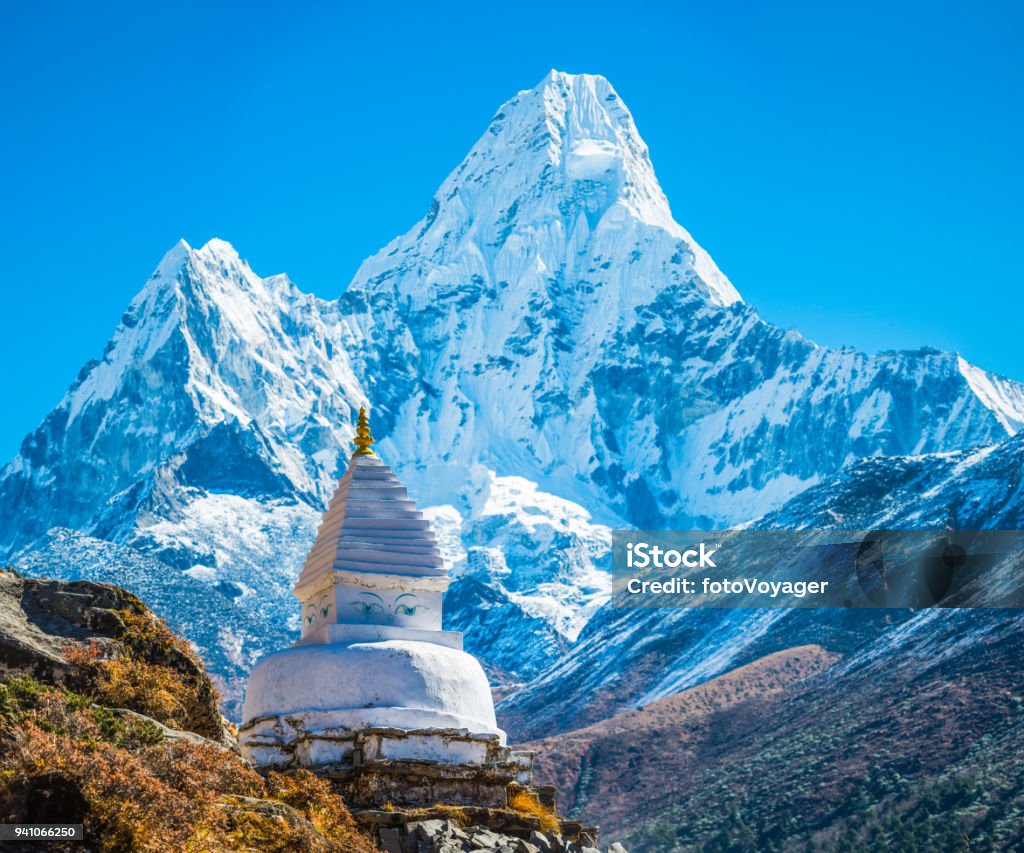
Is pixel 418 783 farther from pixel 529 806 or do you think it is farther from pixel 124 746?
pixel 124 746

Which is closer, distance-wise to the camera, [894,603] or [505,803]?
[505,803]

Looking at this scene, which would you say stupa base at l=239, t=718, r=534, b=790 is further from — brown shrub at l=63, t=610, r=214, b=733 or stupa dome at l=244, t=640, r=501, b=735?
brown shrub at l=63, t=610, r=214, b=733

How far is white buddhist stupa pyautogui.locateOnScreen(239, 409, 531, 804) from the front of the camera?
40.3 meters

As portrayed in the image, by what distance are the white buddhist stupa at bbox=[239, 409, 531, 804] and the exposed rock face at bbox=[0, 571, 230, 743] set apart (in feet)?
6.61

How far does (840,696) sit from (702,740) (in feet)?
49.5

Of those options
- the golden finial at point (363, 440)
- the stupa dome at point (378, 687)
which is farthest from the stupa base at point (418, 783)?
the golden finial at point (363, 440)

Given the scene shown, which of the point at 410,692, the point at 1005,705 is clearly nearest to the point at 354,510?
the point at 410,692

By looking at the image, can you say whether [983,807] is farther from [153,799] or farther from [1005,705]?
[153,799]

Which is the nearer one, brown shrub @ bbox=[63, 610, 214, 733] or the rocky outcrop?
brown shrub @ bbox=[63, 610, 214, 733]

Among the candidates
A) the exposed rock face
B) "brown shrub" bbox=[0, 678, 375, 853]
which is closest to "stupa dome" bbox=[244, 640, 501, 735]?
the exposed rock face

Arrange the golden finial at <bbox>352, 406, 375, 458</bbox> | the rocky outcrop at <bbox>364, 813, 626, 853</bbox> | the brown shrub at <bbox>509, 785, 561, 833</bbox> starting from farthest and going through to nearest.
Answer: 1. the golden finial at <bbox>352, 406, 375, 458</bbox>
2. the brown shrub at <bbox>509, 785, 561, 833</bbox>
3. the rocky outcrop at <bbox>364, 813, 626, 853</bbox>

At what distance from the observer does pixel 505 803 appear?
4125 cm

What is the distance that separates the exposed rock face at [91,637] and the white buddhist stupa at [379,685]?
2016 millimetres

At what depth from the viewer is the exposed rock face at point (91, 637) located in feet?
117
